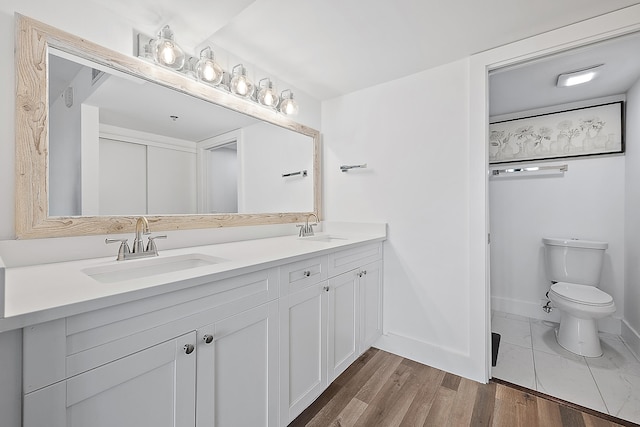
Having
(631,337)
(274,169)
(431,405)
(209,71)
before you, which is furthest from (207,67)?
(631,337)

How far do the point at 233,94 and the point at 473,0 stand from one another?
140 cm

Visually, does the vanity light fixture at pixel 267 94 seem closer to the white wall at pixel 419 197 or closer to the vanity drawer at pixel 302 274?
the white wall at pixel 419 197

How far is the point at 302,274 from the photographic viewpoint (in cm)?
139

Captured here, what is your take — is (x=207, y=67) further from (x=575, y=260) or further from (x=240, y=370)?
(x=575, y=260)

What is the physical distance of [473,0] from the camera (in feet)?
4.33

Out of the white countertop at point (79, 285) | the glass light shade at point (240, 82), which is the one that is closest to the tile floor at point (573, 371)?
the white countertop at point (79, 285)

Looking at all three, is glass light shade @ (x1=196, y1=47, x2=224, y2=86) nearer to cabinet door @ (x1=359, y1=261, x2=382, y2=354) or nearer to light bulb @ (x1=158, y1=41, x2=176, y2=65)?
light bulb @ (x1=158, y1=41, x2=176, y2=65)

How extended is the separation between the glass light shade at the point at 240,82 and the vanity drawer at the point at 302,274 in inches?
46.5

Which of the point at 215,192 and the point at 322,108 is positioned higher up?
the point at 322,108

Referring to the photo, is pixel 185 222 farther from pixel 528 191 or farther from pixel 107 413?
pixel 528 191

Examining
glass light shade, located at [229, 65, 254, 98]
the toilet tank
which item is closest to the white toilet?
the toilet tank

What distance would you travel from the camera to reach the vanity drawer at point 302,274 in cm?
129

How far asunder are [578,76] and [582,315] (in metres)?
1.73

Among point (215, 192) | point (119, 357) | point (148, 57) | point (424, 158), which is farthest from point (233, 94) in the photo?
point (119, 357)
